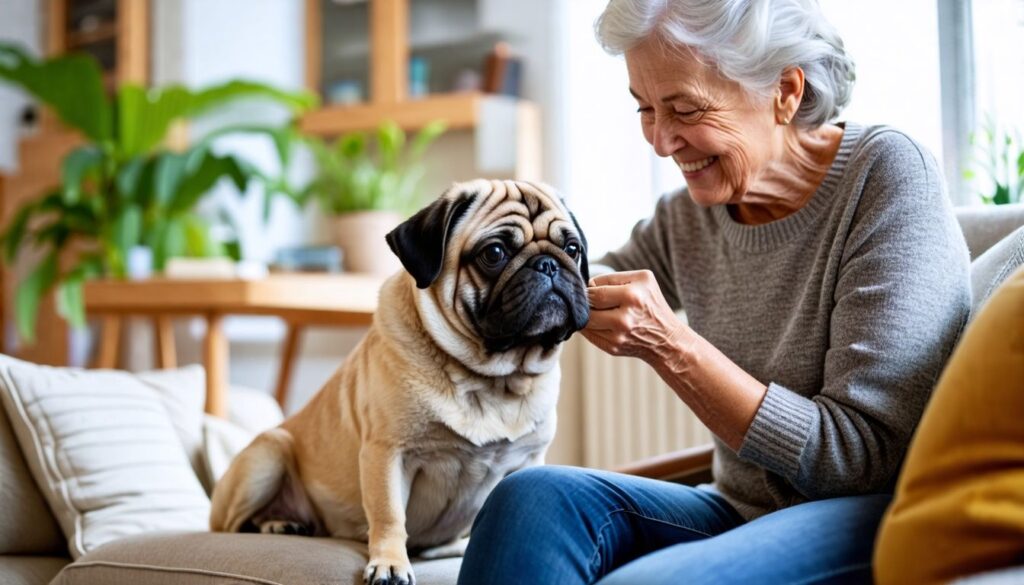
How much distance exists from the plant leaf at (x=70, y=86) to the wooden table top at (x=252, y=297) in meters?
1.08

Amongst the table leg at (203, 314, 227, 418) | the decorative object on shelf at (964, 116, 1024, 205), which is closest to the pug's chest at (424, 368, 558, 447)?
the decorative object on shelf at (964, 116, 1024, 205)

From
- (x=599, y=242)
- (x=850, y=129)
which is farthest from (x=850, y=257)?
(x=599, y=242)

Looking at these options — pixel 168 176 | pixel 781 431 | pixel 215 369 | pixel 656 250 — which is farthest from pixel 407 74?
pixel 781 431

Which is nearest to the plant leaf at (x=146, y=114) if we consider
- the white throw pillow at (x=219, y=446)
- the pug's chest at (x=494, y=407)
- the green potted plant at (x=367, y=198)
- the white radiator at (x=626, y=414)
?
the green potted plant at (x=367, y=198)

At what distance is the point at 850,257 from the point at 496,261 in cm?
47

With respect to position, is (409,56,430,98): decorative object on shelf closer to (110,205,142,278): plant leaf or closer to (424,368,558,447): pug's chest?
(110,205,142,278): plant leaf

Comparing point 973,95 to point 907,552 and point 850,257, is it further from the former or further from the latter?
point 907,552

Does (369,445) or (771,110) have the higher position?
(771,110)

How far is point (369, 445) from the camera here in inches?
55.4

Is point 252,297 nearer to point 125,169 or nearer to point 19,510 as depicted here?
point 19,510

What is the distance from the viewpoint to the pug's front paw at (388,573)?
50.4 inches

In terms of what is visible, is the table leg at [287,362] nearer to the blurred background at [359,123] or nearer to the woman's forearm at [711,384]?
the blurred background at [359,123]

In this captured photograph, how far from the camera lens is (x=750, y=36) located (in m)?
1.40

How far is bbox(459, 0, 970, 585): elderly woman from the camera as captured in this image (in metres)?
1.12
